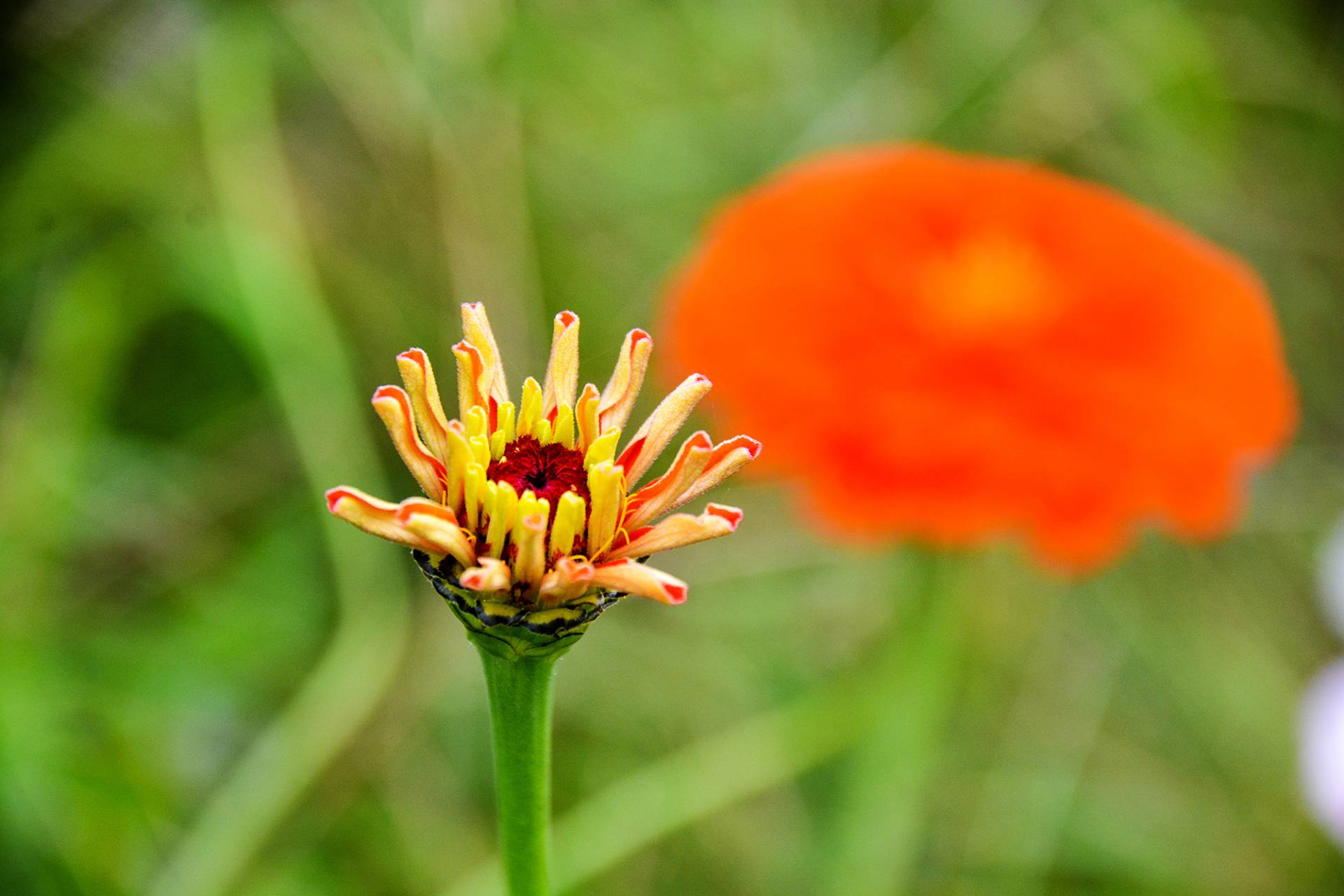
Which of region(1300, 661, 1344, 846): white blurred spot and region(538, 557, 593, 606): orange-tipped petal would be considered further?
region(1300, 661, 1344, 846): white blurred spot

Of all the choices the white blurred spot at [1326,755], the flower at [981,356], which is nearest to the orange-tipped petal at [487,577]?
the flower at [981,356]

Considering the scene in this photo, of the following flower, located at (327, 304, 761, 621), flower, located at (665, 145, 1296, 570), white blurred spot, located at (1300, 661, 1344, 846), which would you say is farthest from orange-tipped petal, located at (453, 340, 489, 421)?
white blurred spot, located at (1300, 661, 1344, 846)

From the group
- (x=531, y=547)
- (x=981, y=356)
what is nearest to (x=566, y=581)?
(x=531, y=547)

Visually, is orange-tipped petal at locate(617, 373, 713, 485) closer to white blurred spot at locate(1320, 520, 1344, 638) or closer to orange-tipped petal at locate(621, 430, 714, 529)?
orange-tipped petal at locate(621, 430, 714, 529)

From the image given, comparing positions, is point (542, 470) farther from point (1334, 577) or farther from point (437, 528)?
point (1334, 577)

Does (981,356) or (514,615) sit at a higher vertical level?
(981,356)

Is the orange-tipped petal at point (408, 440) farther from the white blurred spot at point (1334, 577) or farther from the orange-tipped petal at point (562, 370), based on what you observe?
the white blurred spot at point (1334, 577)

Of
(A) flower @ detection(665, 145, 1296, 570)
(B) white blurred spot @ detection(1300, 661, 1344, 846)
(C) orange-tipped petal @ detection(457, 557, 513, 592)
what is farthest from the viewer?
(B) white blurred spot @ detection(1300, 661, 1344, 846)

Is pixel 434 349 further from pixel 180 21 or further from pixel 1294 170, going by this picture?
pixel 1294 170
